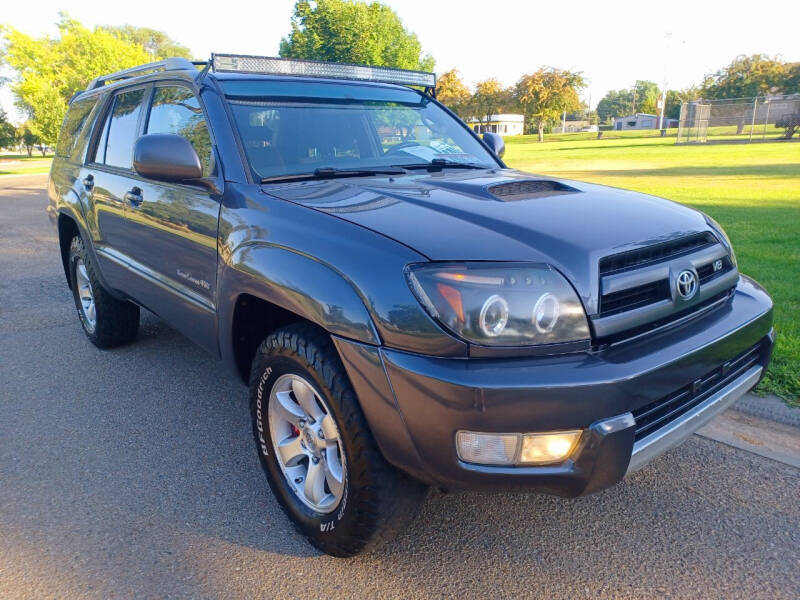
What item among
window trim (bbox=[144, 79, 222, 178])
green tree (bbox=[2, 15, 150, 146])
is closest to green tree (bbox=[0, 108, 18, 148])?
green tree (bbox=[2, 15, 150, 146])

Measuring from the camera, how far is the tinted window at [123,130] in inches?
149

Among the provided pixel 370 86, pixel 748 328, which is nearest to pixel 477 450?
pixel 748 328

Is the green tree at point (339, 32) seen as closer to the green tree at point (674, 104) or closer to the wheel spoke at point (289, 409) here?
the wheel spoke at point (289, 409)

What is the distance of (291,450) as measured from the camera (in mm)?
2482

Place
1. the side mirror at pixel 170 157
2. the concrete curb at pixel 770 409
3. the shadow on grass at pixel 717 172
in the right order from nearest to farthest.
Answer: the side mirror at pixel 170 157
the concrete curb at pixel 770 409
the shadow on grass at pixel 717 172

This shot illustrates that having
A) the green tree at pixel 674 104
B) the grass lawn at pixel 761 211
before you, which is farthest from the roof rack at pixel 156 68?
the green tree at pixel 674 104

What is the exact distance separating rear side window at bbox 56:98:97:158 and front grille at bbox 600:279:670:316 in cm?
409

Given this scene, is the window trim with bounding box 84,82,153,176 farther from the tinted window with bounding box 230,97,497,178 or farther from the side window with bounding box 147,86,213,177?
the tinted window with bounding box 230,97,497,178

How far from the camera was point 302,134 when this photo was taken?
3035 mm

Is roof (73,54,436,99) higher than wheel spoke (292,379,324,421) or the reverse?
higher

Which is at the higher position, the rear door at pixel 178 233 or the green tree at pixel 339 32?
the green tree at pixel 339 32

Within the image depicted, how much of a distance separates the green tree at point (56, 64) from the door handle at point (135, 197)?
3745cm

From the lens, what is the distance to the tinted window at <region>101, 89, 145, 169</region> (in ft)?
12.4

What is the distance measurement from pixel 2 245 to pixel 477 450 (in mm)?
9902
